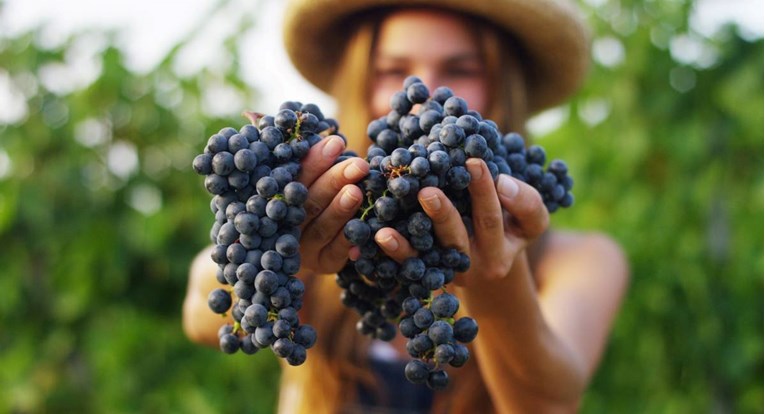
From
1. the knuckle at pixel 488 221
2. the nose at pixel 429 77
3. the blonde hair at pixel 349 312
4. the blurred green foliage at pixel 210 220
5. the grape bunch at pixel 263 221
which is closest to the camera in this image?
the grape bunch at pixel 263 221

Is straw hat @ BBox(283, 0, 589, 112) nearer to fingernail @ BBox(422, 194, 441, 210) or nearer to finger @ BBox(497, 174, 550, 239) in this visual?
finger @ BBox(497, 174, 550, 239)

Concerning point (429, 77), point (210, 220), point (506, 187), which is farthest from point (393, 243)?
point (210, 220)

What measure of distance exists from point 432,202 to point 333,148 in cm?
16

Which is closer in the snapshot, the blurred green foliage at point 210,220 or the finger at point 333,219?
the finger at point 333,219

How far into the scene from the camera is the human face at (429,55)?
5.58 ft

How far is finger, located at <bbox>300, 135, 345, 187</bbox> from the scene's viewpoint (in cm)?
102

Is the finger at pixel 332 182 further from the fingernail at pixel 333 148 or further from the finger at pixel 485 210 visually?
the finger at pixel 485 210

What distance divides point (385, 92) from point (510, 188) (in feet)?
2.46

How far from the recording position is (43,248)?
2711mm

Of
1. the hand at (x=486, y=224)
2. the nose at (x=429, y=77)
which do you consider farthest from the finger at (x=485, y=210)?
the nose at (x=429, y=77)

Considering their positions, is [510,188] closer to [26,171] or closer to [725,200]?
[725,200]

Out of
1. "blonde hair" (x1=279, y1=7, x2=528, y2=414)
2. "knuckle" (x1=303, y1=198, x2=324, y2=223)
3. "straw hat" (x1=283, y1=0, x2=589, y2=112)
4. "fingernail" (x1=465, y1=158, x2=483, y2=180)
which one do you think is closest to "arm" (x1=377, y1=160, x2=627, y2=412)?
"fingernail" (x1=465, y1=158, x2=483, y2=180)

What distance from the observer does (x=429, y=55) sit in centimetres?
169

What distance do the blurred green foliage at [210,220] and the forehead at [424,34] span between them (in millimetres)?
1054
